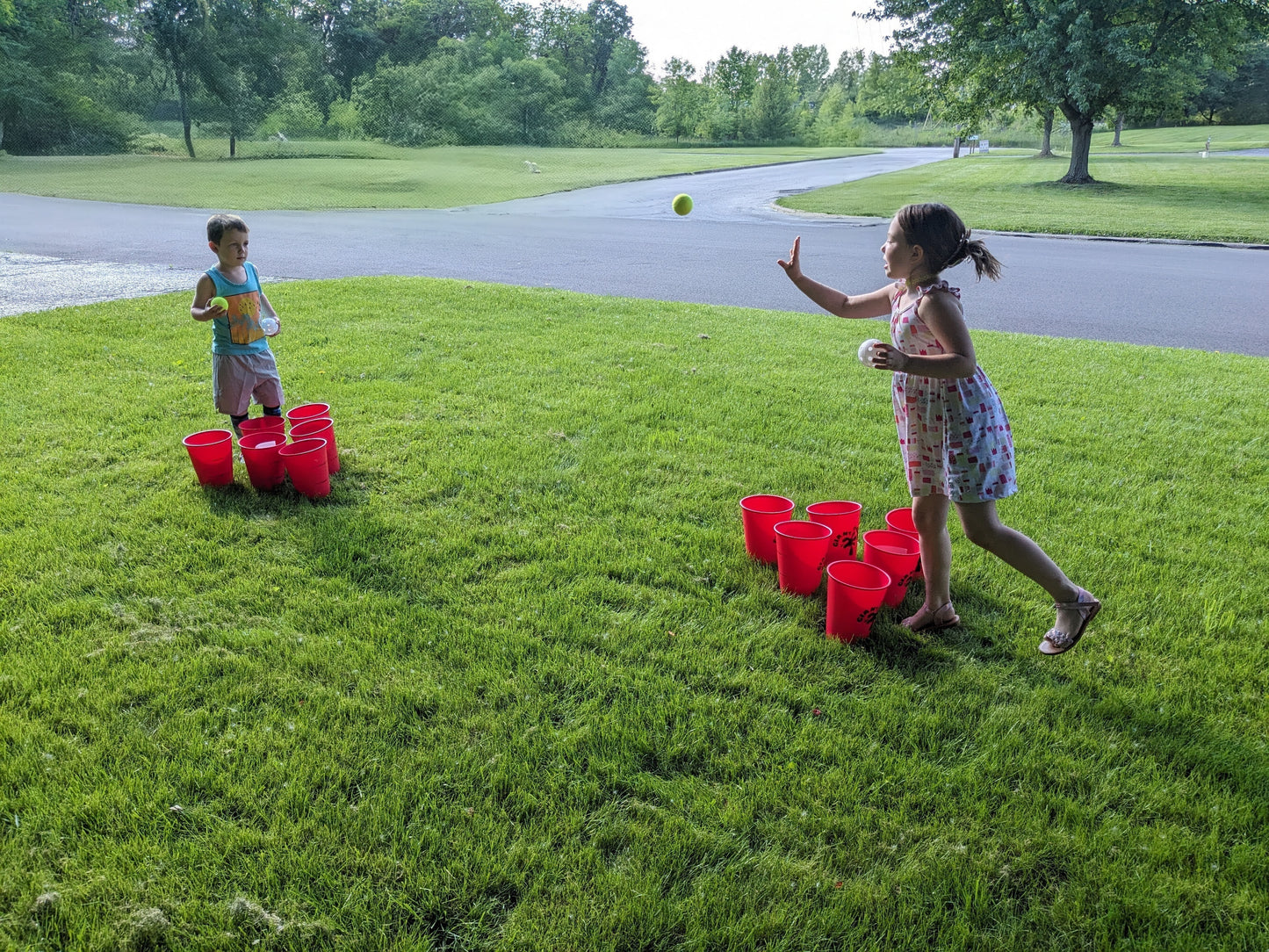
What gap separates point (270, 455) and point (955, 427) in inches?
128

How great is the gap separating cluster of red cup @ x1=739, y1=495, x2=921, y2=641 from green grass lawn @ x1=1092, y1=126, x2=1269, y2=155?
162 feet

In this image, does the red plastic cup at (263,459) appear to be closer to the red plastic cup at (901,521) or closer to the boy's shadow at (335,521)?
the boy's shadow at (335,521)

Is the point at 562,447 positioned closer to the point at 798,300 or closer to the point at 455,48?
the point at 798,300

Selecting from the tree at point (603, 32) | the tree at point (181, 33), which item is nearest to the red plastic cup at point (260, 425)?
the tree at point (181, 33)

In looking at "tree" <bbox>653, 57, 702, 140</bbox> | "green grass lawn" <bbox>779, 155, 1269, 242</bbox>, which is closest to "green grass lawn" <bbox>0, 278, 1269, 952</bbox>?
"green grass lawn" <bbox>779, 155, 1269, 242</bbox>

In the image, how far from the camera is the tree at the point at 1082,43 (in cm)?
2072

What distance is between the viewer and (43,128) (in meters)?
39.3

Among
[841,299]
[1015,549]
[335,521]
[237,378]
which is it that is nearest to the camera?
[1015,549]

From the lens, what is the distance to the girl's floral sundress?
274cm

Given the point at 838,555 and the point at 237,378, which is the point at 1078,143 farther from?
the point at 237,378

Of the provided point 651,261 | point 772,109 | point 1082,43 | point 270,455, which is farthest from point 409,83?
point 270,455

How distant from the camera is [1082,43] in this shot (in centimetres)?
2078

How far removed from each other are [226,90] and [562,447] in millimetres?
45640

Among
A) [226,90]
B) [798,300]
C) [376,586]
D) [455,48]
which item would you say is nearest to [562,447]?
[376,586]
